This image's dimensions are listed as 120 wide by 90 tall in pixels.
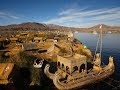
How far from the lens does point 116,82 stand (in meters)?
34.4

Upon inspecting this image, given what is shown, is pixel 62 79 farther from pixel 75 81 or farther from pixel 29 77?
pixel 29 77

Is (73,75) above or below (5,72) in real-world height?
below

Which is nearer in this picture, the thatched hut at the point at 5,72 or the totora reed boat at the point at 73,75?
the thatched hut at the point at 5,72

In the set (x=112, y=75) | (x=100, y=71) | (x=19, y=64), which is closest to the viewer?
(x=19, y=64)

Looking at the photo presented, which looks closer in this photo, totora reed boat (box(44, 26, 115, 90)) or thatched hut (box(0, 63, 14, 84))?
thatched hut (box(0, 63, 14, 84))

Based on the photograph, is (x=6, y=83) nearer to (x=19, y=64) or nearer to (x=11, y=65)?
(x=11, y=65)

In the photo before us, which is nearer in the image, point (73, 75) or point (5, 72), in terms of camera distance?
point (5, 72)

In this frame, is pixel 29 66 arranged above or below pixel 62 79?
above

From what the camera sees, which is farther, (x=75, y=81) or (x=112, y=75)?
(x=112, y=75)

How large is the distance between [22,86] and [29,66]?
5140 millimetres

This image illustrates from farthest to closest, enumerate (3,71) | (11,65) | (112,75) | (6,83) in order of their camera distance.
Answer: (112,75) → (11,65) → (3,71) → (6,83)

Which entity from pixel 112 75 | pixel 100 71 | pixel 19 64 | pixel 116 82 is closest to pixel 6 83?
pixel 19 64

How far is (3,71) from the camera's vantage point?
80.5ft

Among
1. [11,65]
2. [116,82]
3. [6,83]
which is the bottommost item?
[116,82]
